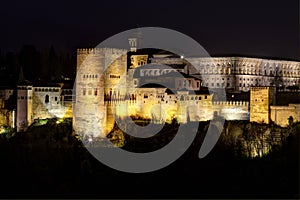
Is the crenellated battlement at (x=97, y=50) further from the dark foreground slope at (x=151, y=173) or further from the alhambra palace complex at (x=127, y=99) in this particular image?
the dark foreground slope at (x=151, y=173)

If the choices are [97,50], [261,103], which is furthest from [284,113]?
[97,50]

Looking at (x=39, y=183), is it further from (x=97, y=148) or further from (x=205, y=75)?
(x=205, y=75)

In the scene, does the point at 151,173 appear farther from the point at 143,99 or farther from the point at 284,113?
the point at 284,113

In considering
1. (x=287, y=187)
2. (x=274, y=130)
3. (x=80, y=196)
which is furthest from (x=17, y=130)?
(x=287, y=187)

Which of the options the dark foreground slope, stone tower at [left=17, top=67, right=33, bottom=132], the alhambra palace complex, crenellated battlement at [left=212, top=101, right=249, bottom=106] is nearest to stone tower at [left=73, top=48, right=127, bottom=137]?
the alhambra palace complex

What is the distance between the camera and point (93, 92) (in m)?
27.0

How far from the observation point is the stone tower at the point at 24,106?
3095 cm

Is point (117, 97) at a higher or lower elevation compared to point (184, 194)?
higher

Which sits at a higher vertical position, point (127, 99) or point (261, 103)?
point (127, 99)

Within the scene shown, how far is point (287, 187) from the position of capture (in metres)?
20.7

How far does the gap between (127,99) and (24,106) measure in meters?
5.98

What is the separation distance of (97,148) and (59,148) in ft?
5.25

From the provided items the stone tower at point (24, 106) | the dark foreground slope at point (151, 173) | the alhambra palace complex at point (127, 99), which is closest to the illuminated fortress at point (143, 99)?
the alhambra palace complex at point (127, 99)

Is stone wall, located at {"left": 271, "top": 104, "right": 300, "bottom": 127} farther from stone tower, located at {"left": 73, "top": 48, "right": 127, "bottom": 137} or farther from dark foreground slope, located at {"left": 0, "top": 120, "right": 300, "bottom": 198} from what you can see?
stone tower, located at {"left": 73, "top": 48, "right": 127, "bottom": 137}
